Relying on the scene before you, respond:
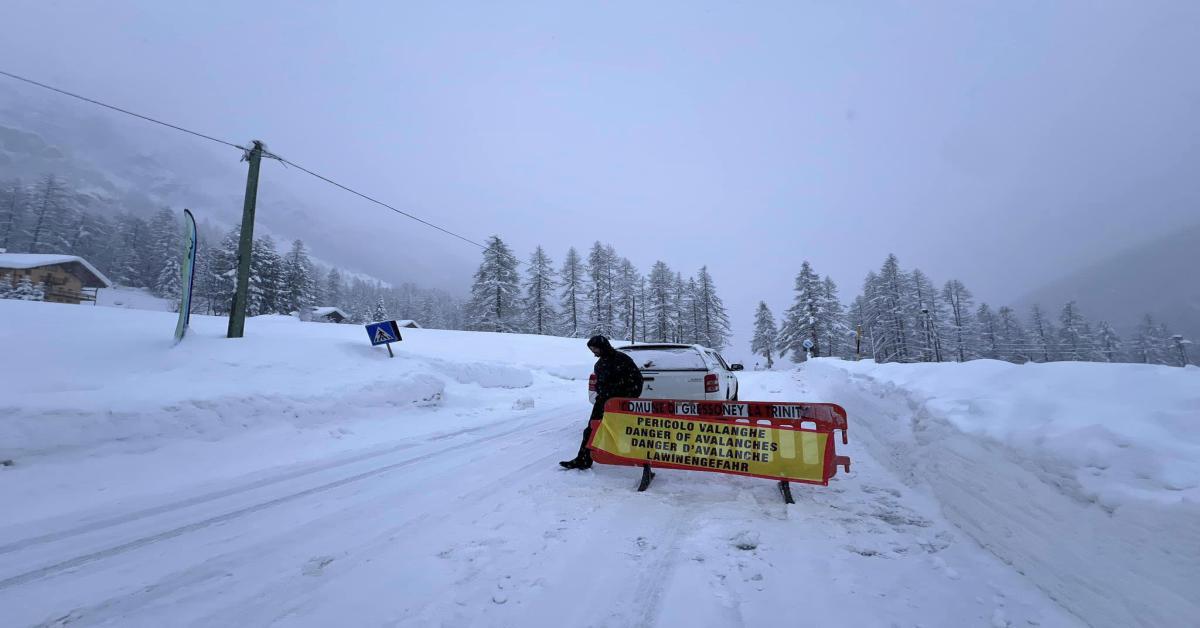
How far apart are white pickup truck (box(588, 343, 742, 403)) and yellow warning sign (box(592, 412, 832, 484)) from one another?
132 cm

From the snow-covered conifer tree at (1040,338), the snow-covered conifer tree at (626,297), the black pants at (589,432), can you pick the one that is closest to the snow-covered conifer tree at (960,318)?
the snow-covered conifer tree at (1040,338)

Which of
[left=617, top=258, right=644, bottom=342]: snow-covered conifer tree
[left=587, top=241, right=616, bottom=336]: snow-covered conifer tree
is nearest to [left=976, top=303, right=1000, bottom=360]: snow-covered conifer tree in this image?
[left=617, top=258, right=644, bottom=342]: snow-covered conifer tree

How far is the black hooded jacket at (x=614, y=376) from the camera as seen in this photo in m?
5.55

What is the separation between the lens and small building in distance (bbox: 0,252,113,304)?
31.7 m

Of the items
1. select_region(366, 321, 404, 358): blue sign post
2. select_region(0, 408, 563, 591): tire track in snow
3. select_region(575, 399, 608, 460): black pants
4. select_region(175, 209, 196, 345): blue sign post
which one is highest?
select_region(175, 209, 196, 345): blue sign post

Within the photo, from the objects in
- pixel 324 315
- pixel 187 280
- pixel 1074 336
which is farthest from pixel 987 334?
pixel 324 315

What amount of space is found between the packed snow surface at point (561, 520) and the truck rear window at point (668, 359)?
74.6 inches

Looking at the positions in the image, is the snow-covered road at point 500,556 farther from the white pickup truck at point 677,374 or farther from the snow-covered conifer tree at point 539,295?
the snow-covered conifer tree at point 539,295

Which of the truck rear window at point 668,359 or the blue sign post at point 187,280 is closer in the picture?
the truck rear window at point 668,359

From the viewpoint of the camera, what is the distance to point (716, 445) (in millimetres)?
4617

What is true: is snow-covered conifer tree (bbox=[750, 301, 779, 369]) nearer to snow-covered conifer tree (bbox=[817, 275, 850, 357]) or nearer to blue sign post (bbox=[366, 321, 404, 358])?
snow-covered conifer tree (bbox=[817, 275, 850, 357])

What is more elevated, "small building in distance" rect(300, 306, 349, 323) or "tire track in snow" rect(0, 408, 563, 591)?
"small building in distance" rect(300, 306, 349, 323)

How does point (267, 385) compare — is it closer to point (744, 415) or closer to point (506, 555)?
point (506, 555)

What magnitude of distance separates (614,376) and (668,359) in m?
1.82
